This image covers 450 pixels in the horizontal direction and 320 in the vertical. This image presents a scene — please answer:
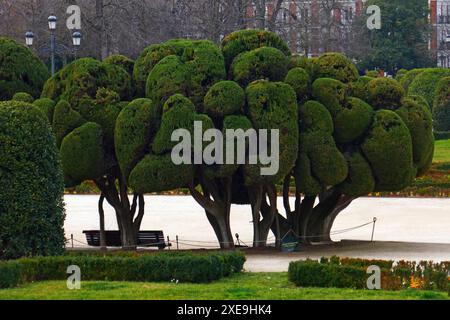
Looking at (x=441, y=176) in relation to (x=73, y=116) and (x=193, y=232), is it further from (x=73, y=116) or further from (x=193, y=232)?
(x=73, y=116)

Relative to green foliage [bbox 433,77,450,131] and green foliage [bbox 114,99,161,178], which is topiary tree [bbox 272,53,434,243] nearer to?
green foliage [bbox 114,99,161,178]

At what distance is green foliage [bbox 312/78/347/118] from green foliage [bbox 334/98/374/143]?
123 mm

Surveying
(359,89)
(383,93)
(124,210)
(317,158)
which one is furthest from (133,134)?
(383,93)

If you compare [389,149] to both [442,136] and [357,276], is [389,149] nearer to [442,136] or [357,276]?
[357,276]

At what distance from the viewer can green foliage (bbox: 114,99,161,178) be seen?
23.1 meters

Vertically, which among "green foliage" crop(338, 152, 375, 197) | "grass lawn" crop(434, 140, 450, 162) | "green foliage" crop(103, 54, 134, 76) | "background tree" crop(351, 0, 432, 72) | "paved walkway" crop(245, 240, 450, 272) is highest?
"background tree" crop(351, 0, 432, 72)

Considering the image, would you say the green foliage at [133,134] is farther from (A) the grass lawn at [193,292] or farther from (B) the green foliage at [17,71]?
(A) the grass lawn at [193,292]

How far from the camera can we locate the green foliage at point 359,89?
80.9 feet

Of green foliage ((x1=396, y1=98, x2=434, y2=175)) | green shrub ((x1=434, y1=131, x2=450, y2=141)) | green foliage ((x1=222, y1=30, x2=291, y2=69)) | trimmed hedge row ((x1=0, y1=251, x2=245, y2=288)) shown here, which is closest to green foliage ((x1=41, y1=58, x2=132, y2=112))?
green foliage ((x1=222, y1=30, x2=291, y2=69))

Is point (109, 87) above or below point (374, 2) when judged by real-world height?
below

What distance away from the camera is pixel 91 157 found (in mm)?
23484

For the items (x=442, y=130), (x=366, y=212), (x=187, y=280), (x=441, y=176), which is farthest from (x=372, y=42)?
(x=187, y=280)

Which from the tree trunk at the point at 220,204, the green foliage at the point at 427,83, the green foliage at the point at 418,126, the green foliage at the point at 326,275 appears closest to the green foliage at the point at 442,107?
the green foliage at the point at 427,83

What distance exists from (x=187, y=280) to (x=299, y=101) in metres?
7.49
